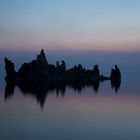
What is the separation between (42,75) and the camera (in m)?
126

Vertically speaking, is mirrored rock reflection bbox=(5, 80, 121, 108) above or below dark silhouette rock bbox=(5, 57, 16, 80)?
below

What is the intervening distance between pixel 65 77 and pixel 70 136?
110 metres

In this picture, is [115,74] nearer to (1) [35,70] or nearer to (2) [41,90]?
(1) [35,70]

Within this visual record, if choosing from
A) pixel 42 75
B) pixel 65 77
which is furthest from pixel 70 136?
pixel 65 77

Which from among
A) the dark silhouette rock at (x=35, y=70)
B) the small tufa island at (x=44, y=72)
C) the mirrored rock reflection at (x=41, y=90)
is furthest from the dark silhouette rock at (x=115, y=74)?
the mirrored rock reflection at (x=41, y=90)

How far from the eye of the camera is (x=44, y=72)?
12650 cm

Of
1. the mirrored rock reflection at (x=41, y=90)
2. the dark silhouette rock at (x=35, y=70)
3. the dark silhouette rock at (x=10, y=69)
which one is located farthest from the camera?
the dark silhouette rock at (x=10, y=69)

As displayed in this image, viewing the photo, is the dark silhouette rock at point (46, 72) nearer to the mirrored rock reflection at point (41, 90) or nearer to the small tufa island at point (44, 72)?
the small tufa island at point (44, 72)

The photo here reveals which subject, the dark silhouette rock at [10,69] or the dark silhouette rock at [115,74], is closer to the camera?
the dark silhouette rock at [10,69]

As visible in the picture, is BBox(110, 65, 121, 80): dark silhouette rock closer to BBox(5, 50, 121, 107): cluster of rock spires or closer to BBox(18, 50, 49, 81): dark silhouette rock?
BBox(5, 50, 121, 107): cluster of rock spires

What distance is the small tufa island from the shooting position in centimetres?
12469

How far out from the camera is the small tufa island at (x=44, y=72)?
12469 cm

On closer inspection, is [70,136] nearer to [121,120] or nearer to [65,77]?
[121,120]

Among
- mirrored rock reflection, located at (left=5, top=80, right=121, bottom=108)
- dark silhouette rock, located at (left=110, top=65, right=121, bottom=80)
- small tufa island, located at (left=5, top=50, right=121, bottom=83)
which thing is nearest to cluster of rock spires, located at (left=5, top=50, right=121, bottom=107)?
small tufa island, located at (left=5, top=50, right=121, bottom=83)
